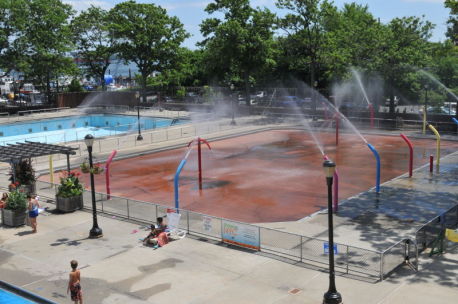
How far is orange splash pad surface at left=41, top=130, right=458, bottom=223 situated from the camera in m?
26.1

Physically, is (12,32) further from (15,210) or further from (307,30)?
(15,210)

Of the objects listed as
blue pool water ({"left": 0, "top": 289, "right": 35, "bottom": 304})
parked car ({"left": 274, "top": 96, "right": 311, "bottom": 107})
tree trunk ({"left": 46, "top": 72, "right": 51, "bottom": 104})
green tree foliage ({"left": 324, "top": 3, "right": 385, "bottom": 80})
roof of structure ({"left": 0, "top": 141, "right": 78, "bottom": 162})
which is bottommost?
blue pool water ({"left": 0, "top": 289, "right": 35, "bottom": 304})

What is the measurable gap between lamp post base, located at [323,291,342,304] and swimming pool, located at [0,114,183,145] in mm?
48881

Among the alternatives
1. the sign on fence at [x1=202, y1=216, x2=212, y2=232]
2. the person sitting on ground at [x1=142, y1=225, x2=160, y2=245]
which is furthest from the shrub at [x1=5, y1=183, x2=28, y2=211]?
the sign on fence at [x1=202, y1=216, x2=212, y2=232]

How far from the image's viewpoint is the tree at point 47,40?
7394 cm

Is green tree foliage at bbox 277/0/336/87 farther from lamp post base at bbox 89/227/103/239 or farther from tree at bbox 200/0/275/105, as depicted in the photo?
lamp post base at bbox 89/227/103/239

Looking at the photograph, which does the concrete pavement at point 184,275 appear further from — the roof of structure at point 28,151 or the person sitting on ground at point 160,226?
the roof of structure at point 28,151

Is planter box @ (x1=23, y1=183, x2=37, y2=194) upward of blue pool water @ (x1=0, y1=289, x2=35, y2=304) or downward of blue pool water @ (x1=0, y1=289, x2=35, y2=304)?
upward

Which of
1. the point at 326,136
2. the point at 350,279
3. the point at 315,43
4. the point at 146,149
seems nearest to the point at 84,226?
the point at 350,279

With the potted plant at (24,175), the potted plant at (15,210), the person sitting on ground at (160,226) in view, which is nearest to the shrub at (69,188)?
the potted plant at (15,210)

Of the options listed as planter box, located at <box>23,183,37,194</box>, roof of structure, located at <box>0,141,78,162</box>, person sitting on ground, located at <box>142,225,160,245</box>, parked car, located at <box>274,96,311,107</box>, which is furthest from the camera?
parked car, located at <box>274,96,311,107</box>

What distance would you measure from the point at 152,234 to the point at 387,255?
8892 millimetres

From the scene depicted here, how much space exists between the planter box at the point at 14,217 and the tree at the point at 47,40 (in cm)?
5441

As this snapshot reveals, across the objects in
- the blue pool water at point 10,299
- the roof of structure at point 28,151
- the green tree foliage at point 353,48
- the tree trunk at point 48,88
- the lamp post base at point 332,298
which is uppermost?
the green tree foliage at point 353,48
